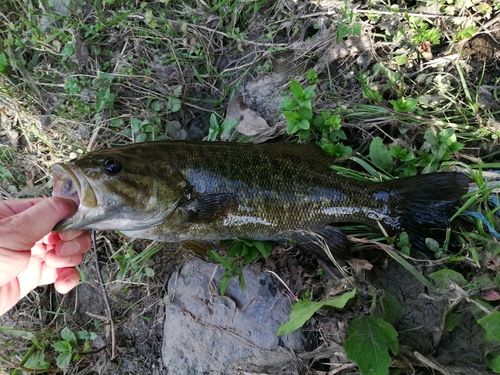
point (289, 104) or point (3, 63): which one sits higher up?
point (289, 104)

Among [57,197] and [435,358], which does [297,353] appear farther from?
[57,197]

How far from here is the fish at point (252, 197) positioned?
2.67 m

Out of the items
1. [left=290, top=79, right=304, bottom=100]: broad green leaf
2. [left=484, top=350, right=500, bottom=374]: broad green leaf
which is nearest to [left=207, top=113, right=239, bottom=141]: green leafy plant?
[left=290, top=79, right=304, bottom=100]: broad green leaf

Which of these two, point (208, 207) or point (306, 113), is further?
point (306, 113)

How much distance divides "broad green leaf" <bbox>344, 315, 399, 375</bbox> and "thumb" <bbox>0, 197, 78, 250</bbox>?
200 cm

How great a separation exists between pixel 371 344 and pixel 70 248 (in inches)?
93.6

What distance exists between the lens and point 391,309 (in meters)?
2.50

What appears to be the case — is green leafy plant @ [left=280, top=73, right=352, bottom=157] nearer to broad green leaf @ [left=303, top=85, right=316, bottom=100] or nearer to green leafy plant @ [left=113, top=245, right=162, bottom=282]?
broad green leaf @ [left=303, top=85, right=316, bottom=100]

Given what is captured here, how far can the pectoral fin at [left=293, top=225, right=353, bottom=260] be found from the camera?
2855mm

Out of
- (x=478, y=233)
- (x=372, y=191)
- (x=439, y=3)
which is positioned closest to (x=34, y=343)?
(x=372, y=191)

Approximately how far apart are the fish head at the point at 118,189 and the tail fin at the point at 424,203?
1599 mm

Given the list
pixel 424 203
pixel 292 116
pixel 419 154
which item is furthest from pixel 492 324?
pixel 292 116

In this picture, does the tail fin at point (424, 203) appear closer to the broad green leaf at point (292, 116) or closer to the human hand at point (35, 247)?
the broad green leaf at point (292, 116)

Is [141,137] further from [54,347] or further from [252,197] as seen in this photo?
[54,347]
